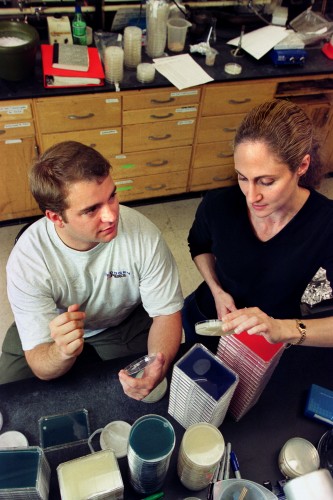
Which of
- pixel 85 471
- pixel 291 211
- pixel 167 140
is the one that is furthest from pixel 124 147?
pixel 85 471

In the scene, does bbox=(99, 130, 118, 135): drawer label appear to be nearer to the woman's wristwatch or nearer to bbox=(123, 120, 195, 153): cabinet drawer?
bbox=(123, 120, 195, 153): cabinet drawer

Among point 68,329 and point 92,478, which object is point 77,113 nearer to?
point 68,329

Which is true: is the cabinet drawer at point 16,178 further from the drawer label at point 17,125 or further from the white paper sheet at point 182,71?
the white paper sheet at point 182,71

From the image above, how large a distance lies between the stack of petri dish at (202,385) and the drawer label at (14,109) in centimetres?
177

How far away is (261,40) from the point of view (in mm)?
2684

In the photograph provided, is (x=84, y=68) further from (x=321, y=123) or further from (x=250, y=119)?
(x=321, y=123)

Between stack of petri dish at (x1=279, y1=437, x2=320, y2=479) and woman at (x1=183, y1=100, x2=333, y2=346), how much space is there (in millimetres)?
258

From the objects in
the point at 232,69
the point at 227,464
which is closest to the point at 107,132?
the point at 232,69

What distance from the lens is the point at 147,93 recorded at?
7.96ft

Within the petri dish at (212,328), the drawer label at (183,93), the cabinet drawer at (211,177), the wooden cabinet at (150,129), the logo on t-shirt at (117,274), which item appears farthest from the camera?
the cabinet drawer at (211,177)

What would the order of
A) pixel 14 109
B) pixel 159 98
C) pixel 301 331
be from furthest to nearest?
pixel 159 98 → pixel 14 109 → pixel 301 331

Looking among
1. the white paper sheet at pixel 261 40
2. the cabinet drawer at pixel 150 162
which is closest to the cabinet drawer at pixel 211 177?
the cabinet drawer at pixel 150 162

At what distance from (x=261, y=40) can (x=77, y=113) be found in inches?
49.4

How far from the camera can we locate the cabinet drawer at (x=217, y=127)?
106 inches
